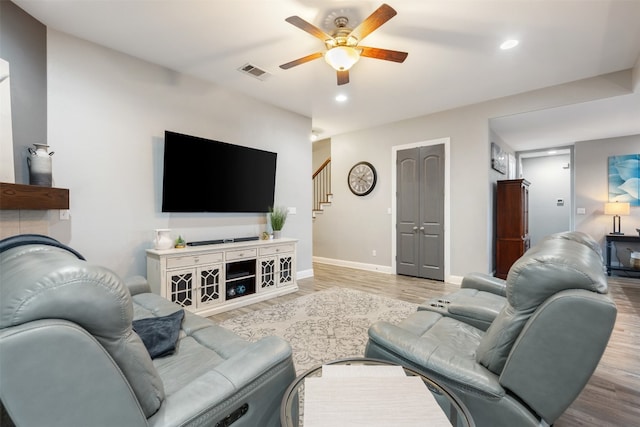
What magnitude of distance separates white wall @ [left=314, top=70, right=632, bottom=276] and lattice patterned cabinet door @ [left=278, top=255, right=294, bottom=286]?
83.5 inches

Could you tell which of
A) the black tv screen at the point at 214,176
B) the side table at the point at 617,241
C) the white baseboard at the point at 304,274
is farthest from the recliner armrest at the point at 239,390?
the side table at the point at 617,241

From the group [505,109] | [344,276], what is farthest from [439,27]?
[344,276]

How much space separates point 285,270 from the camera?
4219 mm

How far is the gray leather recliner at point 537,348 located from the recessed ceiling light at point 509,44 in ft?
8.26

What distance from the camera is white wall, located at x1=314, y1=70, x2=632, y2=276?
155 inches

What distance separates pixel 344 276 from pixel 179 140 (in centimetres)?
349

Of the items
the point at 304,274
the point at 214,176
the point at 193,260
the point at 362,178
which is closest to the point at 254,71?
the point at 214,176

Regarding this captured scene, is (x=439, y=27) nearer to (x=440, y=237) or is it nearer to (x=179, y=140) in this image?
(x=179, y=140)

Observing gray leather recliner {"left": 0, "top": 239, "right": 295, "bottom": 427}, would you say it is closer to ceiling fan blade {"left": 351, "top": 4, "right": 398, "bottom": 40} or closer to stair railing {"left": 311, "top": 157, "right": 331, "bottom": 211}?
ceiling fan blade {"left": 351, "top": 4, "right": 398, "bottom": 40}

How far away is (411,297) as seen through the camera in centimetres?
397

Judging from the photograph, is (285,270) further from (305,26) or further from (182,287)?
(305,26)

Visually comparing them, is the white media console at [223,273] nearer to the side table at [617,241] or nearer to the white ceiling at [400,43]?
the white ceiling at [400,43]

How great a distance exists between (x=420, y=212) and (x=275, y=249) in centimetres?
272

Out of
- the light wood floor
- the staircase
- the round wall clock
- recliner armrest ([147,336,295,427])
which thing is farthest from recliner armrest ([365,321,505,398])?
the staircase
